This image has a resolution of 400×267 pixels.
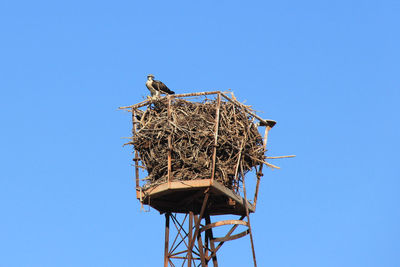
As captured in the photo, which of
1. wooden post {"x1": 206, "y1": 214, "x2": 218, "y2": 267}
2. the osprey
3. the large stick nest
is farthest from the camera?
the osprey

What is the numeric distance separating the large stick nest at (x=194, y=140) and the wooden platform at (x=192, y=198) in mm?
277

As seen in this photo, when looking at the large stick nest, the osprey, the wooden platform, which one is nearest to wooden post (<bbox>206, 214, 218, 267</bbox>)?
the wooden platform

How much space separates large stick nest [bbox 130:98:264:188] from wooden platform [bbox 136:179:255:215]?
0.28m

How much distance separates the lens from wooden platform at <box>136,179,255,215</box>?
19.1 m

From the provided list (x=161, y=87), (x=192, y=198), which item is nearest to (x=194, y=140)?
(x=192, y=198)

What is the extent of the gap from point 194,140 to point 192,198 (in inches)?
53.7

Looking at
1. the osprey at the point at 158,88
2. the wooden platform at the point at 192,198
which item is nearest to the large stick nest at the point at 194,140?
the wooden platform at the point at 192,198

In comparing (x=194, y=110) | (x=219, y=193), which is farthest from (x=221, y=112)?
(x=219, y=193)

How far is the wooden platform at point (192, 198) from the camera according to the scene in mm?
19078

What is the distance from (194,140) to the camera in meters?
19.6

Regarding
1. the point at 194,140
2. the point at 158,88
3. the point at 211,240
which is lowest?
the point at 211,240

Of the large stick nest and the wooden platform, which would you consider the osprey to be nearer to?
the large stick nest

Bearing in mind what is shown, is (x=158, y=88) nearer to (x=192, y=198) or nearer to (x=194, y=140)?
(x=194, y=140)

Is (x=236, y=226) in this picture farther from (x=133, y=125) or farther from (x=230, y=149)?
(x=133, y=125)
